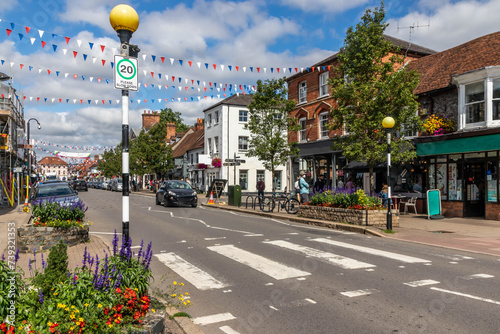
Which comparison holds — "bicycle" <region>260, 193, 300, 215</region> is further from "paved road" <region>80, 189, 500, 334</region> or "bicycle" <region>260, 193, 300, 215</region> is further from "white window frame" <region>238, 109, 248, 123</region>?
"white window frame" <region>238, 109, 248, 123</region>

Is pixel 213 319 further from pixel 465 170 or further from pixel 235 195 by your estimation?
pixel 235 195

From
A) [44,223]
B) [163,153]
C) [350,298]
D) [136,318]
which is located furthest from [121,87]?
[163,153]

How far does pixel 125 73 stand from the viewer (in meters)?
4.94

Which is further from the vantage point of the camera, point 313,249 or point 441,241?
point 441,241

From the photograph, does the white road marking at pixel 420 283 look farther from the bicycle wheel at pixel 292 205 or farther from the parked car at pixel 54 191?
the parked car at pixel 54 191

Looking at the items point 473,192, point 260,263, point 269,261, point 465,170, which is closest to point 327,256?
point 269,261

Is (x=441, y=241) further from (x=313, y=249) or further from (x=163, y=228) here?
(x=163, y=228)

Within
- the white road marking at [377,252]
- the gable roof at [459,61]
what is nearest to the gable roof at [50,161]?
the gable roof at [459,61]

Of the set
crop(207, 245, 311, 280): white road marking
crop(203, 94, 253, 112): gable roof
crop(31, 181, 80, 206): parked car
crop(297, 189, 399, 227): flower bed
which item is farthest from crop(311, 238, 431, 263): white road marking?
crop(203, 94, 253, 112): gable roof

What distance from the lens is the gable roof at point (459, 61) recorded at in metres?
17.3

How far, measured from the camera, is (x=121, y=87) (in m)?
4.88

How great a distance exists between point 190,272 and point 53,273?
3.48 meters

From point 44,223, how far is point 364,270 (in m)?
7.38

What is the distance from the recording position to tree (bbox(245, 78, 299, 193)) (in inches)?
878
